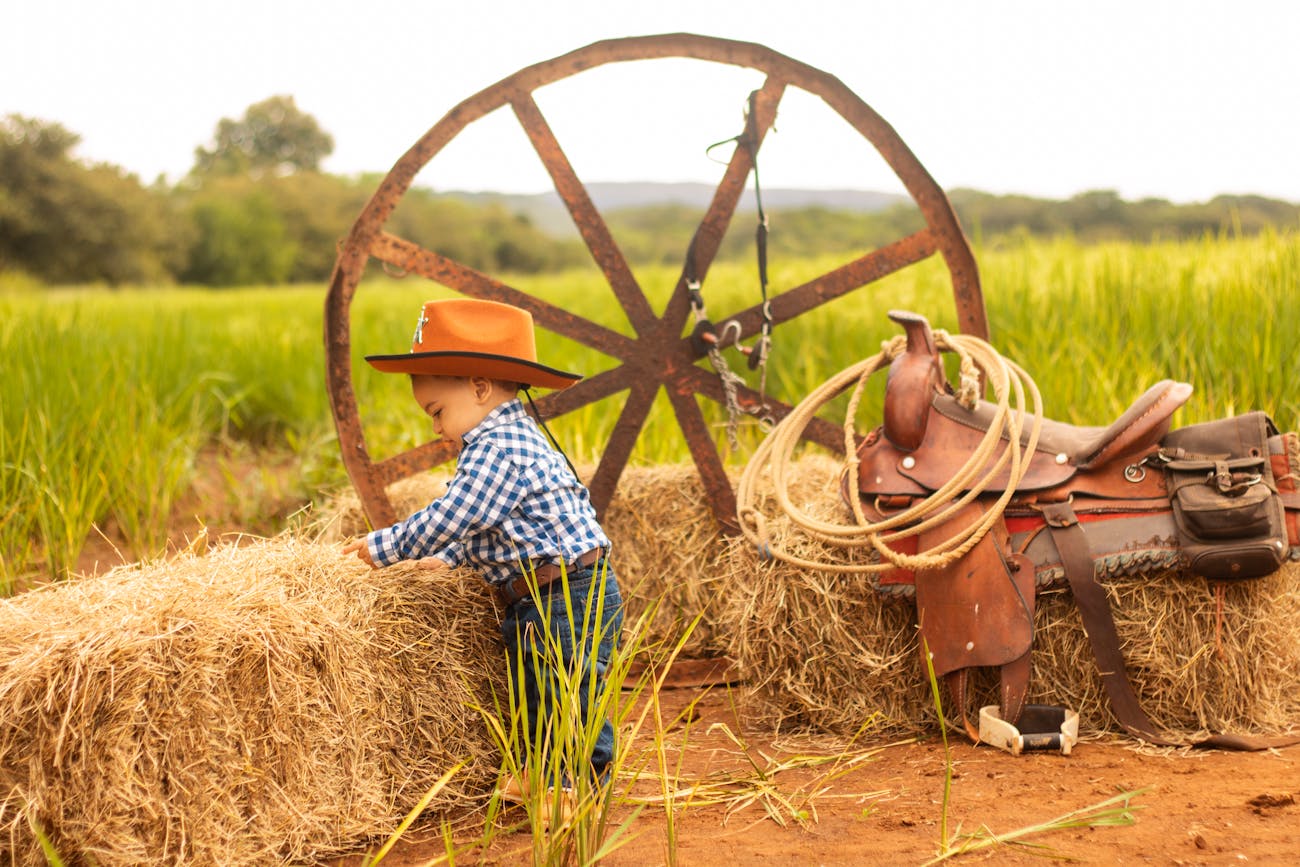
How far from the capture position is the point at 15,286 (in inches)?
832

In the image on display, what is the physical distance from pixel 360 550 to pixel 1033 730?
1.74 m

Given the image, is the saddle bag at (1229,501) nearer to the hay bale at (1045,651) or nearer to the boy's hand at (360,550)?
the hay bale at (1045,651)

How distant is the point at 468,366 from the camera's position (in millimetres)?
2605

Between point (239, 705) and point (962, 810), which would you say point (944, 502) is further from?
point (239, 705)

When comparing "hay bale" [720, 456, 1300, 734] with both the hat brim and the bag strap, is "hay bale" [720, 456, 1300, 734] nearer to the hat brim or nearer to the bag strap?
the bag strap

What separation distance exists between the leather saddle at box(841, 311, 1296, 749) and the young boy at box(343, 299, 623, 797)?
860mm

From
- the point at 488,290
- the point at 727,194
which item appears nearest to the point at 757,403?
the point at 727,194

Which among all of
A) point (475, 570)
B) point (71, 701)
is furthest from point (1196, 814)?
point (71, 701)

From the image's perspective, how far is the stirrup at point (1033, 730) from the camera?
2738 mm

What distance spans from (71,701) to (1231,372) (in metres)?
4.50

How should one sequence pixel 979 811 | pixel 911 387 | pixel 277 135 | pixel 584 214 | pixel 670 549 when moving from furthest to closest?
pixel 277 135 < pixel 670 549 < pixel 584 214 < pixel 911 387 < pixel 979 811

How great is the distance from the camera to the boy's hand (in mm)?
2654

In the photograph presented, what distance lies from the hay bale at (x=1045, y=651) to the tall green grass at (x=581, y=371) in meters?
1.40

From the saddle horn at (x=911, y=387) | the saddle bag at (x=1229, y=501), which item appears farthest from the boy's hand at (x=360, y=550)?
the saddle bag at (x=1229, y=501)
